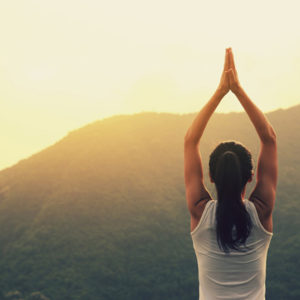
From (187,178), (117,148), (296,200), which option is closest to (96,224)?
(117,148)

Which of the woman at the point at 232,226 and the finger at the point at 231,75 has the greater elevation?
the finger at the point at 231,75

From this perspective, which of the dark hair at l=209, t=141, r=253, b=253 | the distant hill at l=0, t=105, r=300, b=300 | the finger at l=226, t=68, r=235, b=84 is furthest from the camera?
the distant hill at l=0, t=105, r=300, b=300

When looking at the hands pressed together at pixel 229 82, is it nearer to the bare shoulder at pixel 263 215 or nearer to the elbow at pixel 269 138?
the elbow at pixel 269 138

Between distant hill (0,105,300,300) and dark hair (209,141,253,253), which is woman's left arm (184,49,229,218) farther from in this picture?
distant hill (0,105,300,300)

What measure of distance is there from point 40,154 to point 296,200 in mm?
19492

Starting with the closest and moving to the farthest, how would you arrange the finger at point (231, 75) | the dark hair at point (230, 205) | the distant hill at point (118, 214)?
the dark hair at point (230, 205)
the finger at point (231, 75)
the distant hill at point (118, 214)

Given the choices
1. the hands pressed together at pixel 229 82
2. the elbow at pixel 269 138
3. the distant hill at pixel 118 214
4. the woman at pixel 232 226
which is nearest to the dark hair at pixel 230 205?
the woman at pixel 232 226

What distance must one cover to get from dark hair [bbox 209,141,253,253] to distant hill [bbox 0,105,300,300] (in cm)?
1794

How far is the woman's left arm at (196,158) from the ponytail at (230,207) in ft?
0.32

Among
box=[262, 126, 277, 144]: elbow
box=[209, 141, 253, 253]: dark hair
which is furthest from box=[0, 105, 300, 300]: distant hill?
box=[209, 141, 253, 253]: dark hair

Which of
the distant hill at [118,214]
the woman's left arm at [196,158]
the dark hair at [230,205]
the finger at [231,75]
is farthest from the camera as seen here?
the distant hill at [118,214]

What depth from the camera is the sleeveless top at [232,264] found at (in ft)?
5.06

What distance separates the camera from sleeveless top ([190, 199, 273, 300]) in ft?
5.06

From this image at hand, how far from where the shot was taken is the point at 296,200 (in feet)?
88.8
